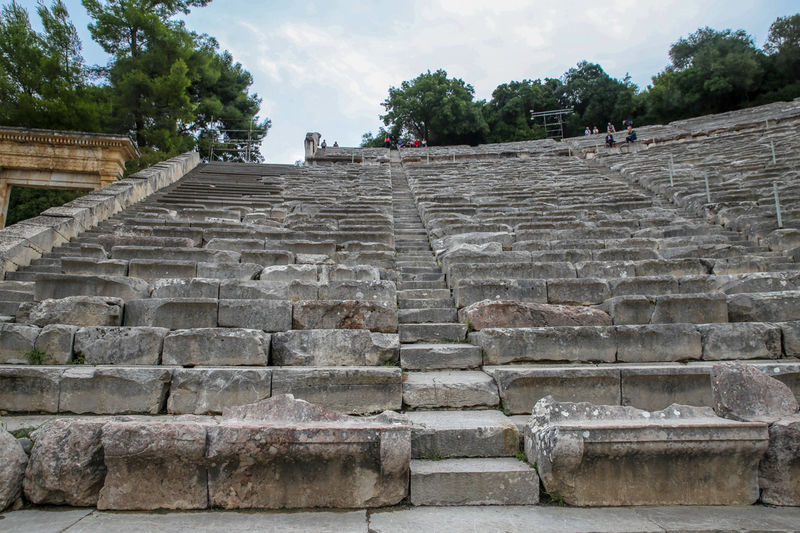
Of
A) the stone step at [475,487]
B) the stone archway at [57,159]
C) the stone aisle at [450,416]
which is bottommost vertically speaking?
the stone step at [475,487]

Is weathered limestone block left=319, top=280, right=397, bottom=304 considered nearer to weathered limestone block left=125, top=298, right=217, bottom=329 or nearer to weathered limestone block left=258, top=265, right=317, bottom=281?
weathered limestone block left=258, top=265, right=317, bottom=281

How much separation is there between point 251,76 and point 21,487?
3273cm

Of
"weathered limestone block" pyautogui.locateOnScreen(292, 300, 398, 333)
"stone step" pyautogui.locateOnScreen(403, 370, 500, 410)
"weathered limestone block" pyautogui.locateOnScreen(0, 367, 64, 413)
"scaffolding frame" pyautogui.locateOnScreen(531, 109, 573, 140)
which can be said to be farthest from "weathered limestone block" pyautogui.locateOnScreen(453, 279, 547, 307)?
"scaffolding frame" pyautogui.locateOnScreen(531, 109, 573, 140)

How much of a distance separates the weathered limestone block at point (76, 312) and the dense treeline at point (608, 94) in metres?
28.2

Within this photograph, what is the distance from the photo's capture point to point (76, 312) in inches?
149

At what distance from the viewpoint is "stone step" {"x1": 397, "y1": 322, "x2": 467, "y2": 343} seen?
391 cm

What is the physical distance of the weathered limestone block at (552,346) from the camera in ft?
11.6

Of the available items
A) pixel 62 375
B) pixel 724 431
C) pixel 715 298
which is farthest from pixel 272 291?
pixel 715 298

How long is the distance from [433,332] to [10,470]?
285 cm

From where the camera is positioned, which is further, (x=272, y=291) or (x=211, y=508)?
(x=272, y=291)

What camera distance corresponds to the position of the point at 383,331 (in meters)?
3.97

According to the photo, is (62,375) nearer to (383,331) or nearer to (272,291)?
(272,291)

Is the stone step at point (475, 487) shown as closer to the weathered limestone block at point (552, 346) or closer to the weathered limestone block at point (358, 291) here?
the weathered limestone block at point (552, 346)

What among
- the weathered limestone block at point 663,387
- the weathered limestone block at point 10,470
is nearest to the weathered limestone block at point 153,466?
the weathered limestone block at point 10,470
